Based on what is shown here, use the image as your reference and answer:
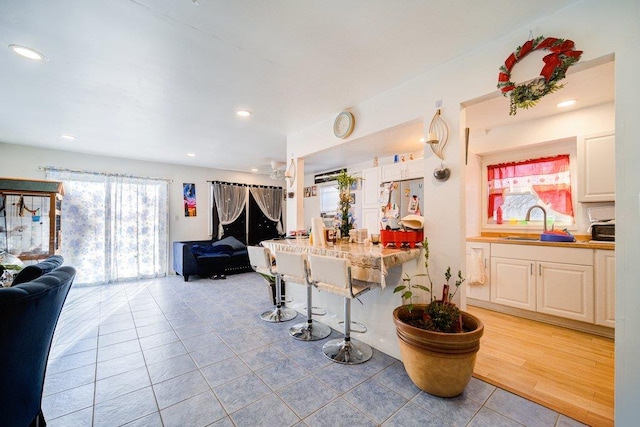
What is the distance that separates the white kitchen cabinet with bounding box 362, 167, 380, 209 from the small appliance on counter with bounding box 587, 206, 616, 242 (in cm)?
249

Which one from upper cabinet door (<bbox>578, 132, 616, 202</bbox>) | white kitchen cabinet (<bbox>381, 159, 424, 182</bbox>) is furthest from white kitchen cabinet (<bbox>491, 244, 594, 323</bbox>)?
white kitchen cabinet (<bbox>381, 159, 424, 182</bbox>)

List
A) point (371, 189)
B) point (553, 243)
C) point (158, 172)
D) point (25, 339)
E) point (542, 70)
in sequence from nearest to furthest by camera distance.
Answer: point (25, 339)
point (542, 70)
point (553, 243)
point (371, 189)
point (158, 172)

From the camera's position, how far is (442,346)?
63.6 inches

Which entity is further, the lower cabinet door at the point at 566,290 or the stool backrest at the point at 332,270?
the lower cabinet door at the point at 566,290

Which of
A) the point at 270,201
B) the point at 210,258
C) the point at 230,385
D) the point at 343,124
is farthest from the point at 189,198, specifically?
the point at 230,385

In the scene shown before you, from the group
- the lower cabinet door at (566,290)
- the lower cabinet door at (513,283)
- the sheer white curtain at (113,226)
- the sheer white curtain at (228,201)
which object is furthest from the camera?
the sheer white curtain at (228,201)

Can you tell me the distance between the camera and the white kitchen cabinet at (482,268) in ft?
10.5

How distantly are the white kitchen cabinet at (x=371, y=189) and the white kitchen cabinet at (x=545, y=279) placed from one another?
5.84 ft

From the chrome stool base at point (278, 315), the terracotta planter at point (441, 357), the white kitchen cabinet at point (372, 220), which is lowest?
the chrome stool base at point (278, 315)

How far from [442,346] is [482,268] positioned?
2.06 meters

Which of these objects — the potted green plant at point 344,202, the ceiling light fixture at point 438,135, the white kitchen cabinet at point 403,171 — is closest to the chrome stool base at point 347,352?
the potted green plant at point 344,202

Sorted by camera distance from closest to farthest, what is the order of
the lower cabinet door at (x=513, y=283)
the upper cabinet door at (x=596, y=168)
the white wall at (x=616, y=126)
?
the white wall at (x=616, y=126) < the upper cabinet door at (x=596, y=168) < the lower cabinet door at (x=513, y=283)

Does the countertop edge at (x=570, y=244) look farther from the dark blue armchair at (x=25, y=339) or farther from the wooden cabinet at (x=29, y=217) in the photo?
the wooden cabinet at (x=29, y=217)

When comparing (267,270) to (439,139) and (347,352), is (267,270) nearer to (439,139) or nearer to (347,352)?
(347,352)
